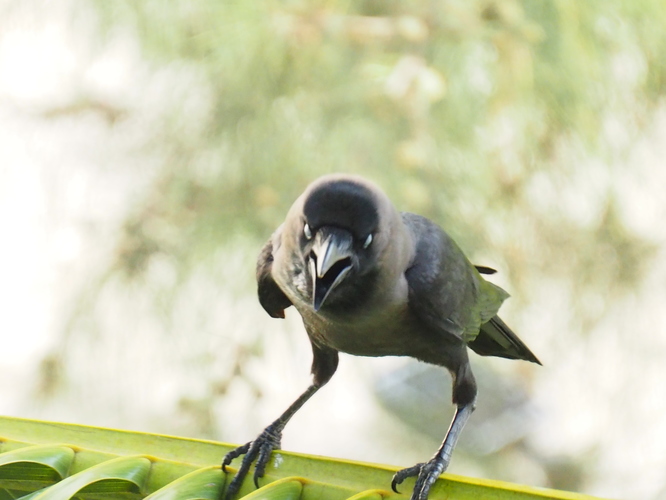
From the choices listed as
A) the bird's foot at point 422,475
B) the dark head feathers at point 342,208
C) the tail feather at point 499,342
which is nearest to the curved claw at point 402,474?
the bird's foot at point 422,475

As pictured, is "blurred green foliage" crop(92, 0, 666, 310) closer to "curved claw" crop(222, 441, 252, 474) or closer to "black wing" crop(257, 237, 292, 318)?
"black wing" crop(257, 237, 292, 318)

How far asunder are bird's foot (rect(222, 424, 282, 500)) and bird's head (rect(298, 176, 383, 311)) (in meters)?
0.30

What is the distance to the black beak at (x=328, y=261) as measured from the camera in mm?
1260

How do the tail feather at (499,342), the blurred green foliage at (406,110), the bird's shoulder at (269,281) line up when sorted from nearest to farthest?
the bird's shoulder at (269,281) < the tail feather at (499,342) < the blurred green foliage at (406,110)

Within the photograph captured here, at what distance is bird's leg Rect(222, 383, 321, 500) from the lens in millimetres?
1205

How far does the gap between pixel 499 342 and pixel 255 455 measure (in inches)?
28.8

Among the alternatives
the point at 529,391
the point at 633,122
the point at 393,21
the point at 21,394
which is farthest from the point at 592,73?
the point at 21,394

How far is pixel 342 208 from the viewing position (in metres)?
1.32

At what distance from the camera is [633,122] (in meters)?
2.82

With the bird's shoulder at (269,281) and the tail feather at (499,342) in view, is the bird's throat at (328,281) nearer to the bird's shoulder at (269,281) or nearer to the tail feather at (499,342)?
the bird's shoulder at (269,281)

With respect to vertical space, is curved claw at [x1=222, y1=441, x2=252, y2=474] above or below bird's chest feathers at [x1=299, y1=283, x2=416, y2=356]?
below

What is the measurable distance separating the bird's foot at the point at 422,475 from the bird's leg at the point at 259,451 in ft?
0.75

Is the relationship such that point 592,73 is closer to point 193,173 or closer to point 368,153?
point 368,153

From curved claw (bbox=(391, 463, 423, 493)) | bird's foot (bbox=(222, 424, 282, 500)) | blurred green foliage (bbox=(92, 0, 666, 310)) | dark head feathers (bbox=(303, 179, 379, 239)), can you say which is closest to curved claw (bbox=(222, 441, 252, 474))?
bird's foot (bbox=(222, 424, 282, 500))
